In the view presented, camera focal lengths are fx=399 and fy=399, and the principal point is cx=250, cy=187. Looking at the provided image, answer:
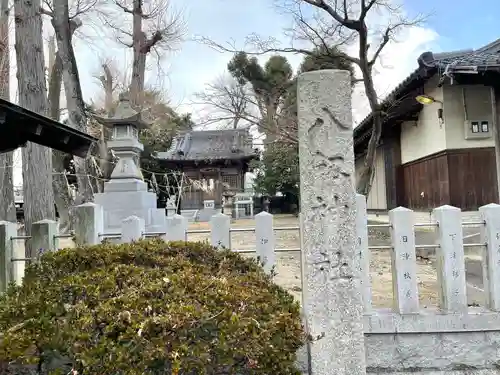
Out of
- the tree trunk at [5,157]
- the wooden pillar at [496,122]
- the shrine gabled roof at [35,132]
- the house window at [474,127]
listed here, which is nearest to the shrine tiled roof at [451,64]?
the wooden pillar at [496,122]

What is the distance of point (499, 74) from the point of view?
791 centimetres

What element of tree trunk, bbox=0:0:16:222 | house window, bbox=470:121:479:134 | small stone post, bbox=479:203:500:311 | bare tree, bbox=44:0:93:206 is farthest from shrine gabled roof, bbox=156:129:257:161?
small stone post, bbox=479:203:500:311

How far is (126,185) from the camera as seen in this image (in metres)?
8.33

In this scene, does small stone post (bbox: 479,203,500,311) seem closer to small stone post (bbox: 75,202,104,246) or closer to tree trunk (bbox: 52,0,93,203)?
small stone post (bbox: 75,202,104,246)

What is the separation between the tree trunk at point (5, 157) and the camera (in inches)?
400

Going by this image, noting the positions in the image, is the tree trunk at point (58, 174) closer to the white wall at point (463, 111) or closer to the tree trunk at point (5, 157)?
the tree trunk at point (5, 157)

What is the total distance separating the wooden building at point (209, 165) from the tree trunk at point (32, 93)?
20.6m

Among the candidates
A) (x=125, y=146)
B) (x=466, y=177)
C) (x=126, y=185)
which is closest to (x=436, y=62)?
(x=466, y=177)

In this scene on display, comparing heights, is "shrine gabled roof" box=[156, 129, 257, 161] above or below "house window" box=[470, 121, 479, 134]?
above

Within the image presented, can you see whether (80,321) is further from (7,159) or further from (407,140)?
(407,140)

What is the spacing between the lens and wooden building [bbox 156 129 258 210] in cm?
2823

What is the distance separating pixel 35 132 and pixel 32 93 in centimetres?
355

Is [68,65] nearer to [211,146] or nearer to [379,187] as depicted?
[379,187]

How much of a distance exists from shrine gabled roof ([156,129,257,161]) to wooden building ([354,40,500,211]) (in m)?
17.7
